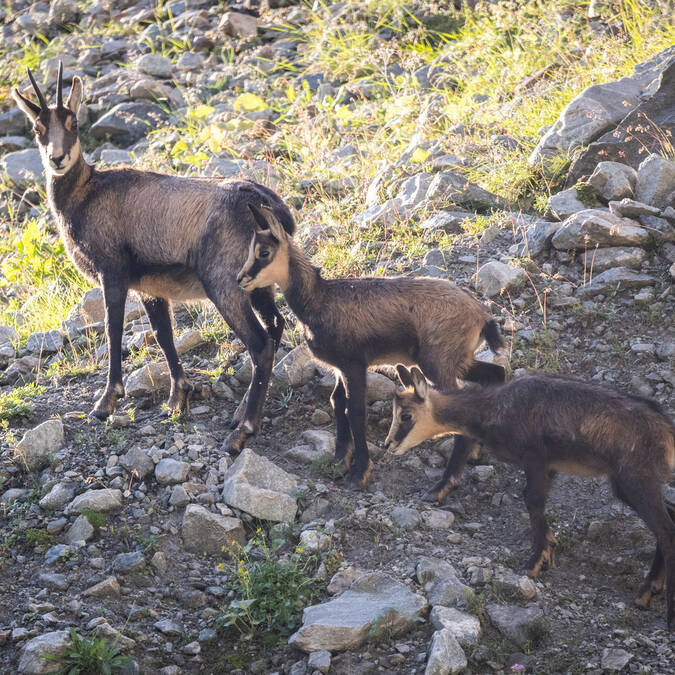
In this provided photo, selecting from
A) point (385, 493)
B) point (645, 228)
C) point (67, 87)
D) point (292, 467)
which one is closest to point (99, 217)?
point (292, 467)

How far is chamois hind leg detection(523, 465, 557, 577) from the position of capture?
541 cm

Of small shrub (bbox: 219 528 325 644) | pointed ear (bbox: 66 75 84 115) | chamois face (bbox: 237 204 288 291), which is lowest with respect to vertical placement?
small shrub (bbox: 219 528 325 644)

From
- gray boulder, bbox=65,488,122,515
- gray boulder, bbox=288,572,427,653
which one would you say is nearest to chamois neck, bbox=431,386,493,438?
gray boulder, bbox=288,572,427,653

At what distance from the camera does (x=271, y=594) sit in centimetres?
513

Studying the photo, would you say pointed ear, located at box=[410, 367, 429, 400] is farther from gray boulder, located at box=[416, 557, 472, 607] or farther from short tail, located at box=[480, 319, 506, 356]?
gray boulder, located at box=[416, 557, 472, 607]

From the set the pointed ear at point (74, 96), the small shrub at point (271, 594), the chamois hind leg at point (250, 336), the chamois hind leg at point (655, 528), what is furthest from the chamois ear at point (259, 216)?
the chamois hind leg at point (655, 528)

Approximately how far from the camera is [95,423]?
684cm

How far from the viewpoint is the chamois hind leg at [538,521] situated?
A: 17.7 feet

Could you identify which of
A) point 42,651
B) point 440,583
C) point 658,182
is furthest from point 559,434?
point 658,182

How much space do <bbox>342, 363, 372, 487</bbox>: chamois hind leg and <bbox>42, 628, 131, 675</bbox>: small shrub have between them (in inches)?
84.8

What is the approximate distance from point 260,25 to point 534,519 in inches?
454

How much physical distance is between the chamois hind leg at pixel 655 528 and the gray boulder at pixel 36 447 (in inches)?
153

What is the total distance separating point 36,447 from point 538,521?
11.5ft

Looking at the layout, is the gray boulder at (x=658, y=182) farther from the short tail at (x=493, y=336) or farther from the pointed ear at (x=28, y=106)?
the pointed ear at (x=28, y=106)
